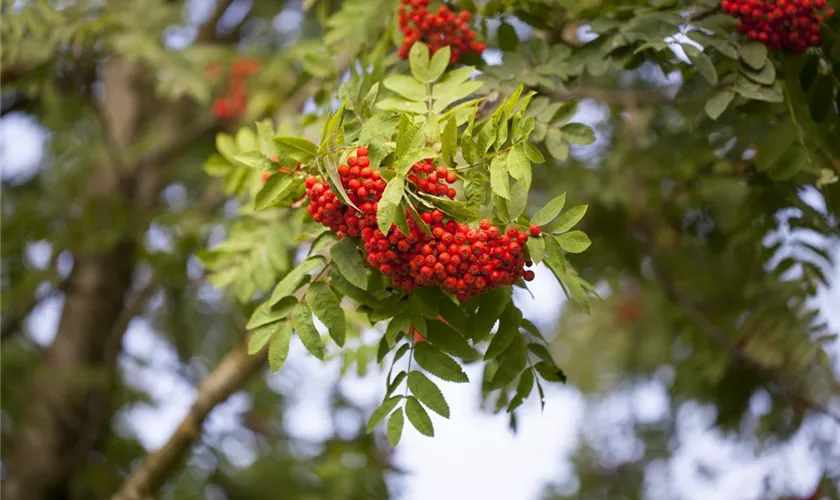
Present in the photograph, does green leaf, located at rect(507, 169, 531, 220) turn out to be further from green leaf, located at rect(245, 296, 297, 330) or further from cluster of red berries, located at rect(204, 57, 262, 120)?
cluster of red berries, located at rect(204, 57, 262, 120)

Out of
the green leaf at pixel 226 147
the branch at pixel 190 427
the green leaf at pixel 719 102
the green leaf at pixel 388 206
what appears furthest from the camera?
the branch at pixel 190 427

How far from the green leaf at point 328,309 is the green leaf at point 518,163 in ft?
1.43

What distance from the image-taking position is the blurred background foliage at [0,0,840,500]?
192 cm


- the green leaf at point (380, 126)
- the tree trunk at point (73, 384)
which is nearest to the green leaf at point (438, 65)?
the green leaf at point (380, 126)

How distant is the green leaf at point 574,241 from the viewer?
4.67 feet

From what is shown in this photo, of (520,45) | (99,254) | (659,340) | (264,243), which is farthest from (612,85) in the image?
(99,254)

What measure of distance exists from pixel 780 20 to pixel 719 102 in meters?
0.24

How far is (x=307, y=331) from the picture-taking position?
4.91ft

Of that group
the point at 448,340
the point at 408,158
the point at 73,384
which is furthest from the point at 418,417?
the point at 73,384

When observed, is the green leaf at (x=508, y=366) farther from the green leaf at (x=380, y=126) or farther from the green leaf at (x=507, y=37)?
the green leaf at (x=507, y=37)

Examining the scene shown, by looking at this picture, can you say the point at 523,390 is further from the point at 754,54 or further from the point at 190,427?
the point at 190,427

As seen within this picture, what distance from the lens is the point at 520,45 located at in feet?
6.24

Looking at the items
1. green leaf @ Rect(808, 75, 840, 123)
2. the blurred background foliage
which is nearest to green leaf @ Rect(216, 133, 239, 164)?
the blurred background foliage

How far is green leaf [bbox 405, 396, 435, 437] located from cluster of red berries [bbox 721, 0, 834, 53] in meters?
1.12
